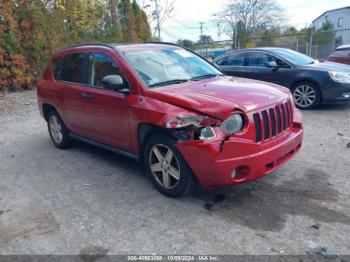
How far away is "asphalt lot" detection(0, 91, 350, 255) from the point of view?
2.95 m

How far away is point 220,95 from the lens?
3.56m

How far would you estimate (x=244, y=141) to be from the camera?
3.25 metres

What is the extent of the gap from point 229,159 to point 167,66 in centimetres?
173

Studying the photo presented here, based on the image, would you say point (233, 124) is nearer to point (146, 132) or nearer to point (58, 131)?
point (146, 132)

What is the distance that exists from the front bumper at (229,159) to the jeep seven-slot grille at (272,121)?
3.8 inches

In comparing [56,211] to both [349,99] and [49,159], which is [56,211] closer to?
[49,159]

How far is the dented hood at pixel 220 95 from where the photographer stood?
3.32 meters

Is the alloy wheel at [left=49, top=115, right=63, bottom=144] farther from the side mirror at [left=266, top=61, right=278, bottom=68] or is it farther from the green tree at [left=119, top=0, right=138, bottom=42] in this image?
the green tree at [left=119, top=0, right=138, bottom=42]

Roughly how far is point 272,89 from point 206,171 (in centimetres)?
146

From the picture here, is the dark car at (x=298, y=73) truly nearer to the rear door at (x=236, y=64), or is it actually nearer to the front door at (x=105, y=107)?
the rear door at (x=236, y=64)

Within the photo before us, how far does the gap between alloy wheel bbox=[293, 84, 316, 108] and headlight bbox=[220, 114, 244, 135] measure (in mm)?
5258

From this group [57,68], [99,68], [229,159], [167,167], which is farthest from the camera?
[57,68]

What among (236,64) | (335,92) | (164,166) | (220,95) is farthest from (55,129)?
(335,92)

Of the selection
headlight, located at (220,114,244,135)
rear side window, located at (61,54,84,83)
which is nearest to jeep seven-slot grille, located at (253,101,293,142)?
headlight, located at (220,114,244,135)
